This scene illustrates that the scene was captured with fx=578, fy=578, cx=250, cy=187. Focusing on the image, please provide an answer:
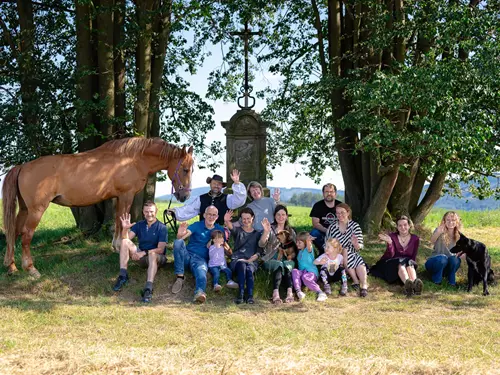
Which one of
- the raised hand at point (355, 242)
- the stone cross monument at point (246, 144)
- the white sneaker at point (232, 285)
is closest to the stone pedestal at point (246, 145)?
the stone cross monument at point (246, 144)

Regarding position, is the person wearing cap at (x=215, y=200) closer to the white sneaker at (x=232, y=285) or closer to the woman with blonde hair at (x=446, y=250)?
the white sneaker at (x=232, y=285)

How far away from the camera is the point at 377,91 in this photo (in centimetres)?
884

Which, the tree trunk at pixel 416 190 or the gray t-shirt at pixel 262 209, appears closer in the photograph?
the gray t-shirt at pixel 262 209

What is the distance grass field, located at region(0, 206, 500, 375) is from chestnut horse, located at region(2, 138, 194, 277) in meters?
0.80

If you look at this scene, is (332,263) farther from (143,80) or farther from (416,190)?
(143,80)

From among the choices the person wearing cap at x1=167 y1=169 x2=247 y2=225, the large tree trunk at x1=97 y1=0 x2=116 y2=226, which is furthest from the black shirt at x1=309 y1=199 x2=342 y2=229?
the large tree trunk at x1=97 y1=0 x2=116 y2=226

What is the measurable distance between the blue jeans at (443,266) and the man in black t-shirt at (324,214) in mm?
1640

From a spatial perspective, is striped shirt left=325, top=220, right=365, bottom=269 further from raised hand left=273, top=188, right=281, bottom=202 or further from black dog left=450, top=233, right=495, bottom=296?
black dog left=450, top=233, right=495, bottom=296

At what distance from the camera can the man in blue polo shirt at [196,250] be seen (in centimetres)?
779

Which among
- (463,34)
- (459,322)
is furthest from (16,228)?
(463,34)

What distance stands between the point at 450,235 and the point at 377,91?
2.42 meters

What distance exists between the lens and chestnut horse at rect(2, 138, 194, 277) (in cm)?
888

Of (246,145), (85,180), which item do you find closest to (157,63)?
(246,145)

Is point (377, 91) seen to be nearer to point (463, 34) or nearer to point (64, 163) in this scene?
point (463, 34)
